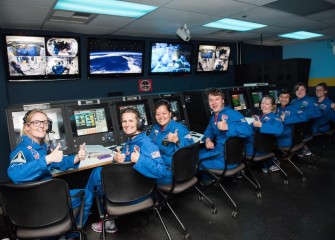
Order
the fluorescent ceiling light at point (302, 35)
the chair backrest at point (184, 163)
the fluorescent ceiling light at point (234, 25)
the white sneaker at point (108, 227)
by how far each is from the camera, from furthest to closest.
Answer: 1. the fluorescent ceiling light at point (302, 35)
2. the fluorescent ceiling light at point (234, 25)
3. the white sneaker at point (108, 227)
4. the chair backrest at point (184, 163)

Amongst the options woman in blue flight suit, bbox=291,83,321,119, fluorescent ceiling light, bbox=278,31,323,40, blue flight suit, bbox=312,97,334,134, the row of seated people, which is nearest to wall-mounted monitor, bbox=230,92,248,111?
woman in blue flight suit, bbox=291,83,321,119

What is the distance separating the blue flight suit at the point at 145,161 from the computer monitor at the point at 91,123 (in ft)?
1.78

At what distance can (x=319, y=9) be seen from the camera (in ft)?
10.9

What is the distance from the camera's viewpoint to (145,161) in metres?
1.69

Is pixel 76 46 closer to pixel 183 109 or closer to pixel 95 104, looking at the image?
pixel 95 104

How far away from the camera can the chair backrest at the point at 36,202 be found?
139cm

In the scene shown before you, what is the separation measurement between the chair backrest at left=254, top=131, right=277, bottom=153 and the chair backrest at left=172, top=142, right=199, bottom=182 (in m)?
0.91

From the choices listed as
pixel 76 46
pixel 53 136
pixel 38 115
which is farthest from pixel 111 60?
pixel 38 115

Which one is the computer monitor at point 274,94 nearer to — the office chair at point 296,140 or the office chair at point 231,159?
the office chair at point 296,140

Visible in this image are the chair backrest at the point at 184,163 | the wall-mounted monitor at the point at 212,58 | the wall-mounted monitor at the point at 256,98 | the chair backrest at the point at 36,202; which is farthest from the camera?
the wall-mounted monitor at the point at 212,58

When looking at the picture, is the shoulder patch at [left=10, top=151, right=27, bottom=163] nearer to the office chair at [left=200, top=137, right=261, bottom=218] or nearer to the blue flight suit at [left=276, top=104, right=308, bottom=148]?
the office chair at [left=200, top=137, right=261, bottom=218]

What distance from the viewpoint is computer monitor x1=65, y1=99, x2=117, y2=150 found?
2480 mm

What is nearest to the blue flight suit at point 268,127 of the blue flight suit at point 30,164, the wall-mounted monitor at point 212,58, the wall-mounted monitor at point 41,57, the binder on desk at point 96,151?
the binder on desk at point 96,151

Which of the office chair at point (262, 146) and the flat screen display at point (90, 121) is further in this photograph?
the office chair at point (262, 146)
